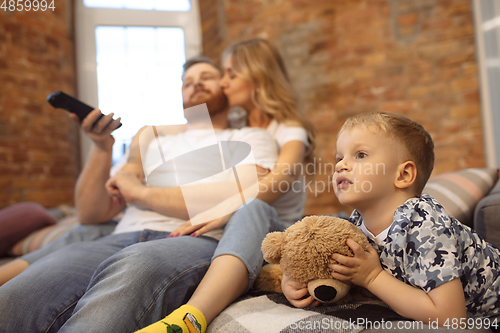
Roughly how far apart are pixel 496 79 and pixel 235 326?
1992 millimetres

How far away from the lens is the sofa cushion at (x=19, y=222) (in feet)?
4.39

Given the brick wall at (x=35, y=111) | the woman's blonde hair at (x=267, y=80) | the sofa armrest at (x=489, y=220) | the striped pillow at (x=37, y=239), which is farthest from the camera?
the brick wall at (x=35, y=111)

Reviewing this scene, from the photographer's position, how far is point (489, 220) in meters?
0.81

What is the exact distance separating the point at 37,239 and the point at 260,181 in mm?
1006

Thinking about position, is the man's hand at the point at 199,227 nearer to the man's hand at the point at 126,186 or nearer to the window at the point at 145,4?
the man's hand at the point at 126,186

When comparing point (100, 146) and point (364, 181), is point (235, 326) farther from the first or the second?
point (100, 146)

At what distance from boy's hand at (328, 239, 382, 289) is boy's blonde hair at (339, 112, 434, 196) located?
17cm

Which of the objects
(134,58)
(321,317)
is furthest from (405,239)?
(134,58)

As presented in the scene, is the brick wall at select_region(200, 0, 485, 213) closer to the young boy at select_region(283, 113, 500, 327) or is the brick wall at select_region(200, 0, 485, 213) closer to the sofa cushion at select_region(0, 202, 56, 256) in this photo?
the young boy at select_region(283, 113, 500, 327)

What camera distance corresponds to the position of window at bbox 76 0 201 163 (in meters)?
0.98

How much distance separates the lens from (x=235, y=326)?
0.58 m

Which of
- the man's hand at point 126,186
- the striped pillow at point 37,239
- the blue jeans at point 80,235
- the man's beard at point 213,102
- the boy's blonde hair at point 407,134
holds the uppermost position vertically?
the man's beard at point 213,102

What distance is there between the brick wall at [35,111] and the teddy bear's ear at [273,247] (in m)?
2.16

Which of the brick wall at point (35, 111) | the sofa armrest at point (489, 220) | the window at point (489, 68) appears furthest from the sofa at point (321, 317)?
the brick wall at point (35, 111)
